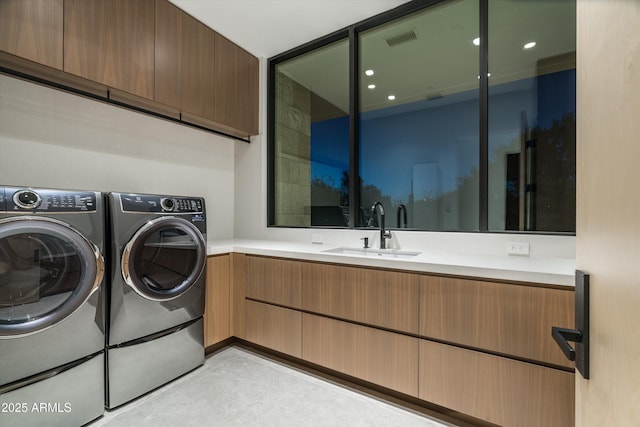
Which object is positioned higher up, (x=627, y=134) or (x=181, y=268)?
(x=627, y=134)

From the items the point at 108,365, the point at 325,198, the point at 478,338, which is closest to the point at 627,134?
the point at 478,338

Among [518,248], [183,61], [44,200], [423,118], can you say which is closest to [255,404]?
[44,200]

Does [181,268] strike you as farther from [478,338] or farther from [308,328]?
[478,338]

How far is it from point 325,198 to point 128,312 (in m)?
1.95

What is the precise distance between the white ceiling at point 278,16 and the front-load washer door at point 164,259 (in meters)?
1.71

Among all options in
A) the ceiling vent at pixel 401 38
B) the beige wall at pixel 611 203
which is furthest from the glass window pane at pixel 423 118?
the beige wall at pixel 611 203

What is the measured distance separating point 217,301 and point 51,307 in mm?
1089

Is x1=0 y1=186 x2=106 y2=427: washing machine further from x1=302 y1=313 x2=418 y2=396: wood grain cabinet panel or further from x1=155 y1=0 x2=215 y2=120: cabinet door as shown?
x1=302 y1=313 x2=418 y2=396: wood grain cabinet panel

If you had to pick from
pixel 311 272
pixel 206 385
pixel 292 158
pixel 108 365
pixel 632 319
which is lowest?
pixel 206 385

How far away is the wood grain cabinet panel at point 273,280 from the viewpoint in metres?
2.17

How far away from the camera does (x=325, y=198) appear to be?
3117 millimetres

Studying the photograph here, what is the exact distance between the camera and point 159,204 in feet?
6.38

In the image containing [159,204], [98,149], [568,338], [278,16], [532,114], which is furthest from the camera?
[278,16]

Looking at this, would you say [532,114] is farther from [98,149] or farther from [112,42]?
[98,149]
